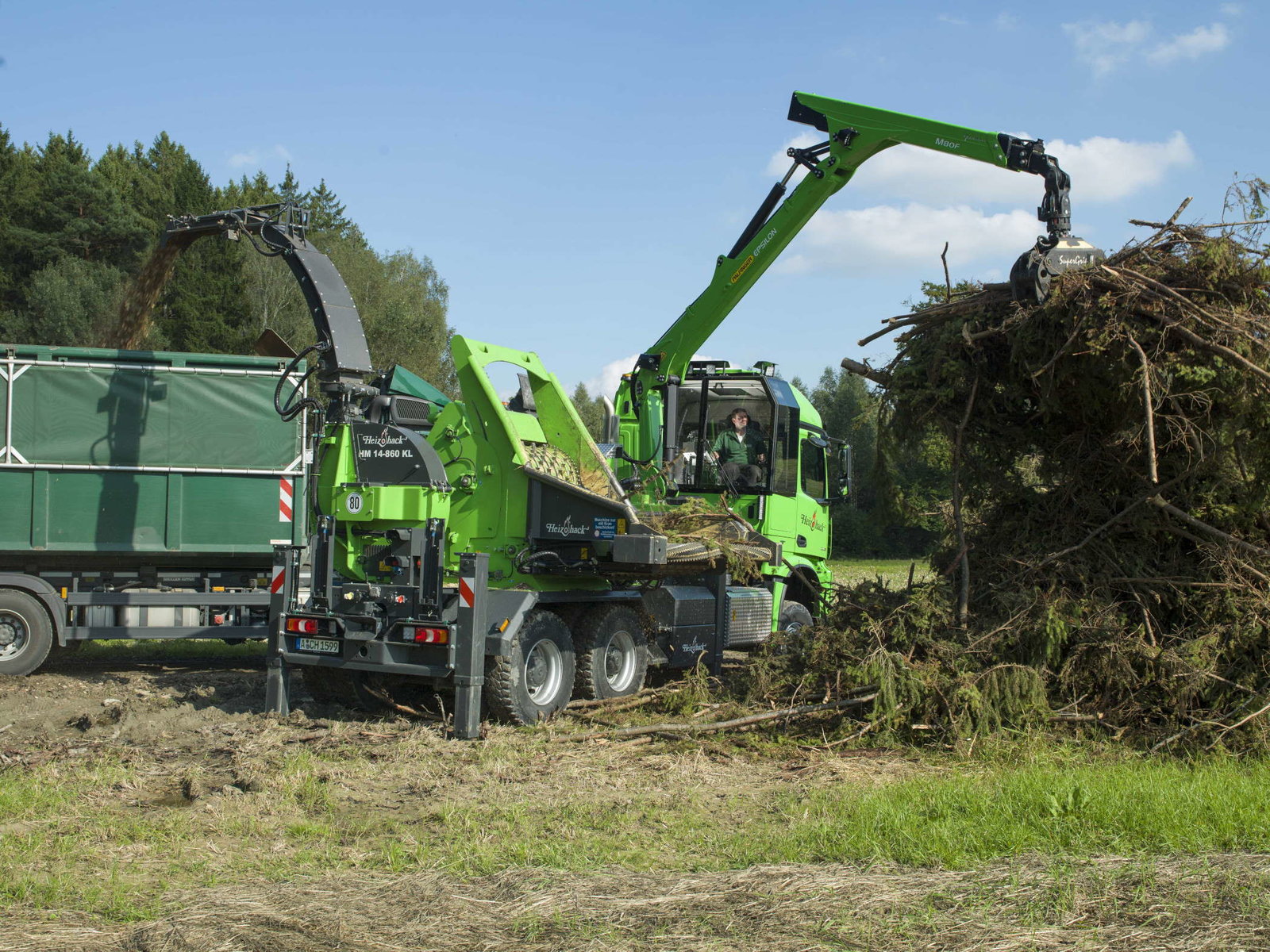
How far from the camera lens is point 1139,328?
26.3 feet

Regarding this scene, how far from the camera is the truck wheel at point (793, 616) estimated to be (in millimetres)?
12047

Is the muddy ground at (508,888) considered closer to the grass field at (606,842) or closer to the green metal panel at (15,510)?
the grass field at (606,842)

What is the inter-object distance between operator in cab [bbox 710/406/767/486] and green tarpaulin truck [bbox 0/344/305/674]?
4471 mm

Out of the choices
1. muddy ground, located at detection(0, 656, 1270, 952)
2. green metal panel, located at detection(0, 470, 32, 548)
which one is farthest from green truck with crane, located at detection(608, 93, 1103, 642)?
green metal panel, located at detection(0, 470, 32, 548)

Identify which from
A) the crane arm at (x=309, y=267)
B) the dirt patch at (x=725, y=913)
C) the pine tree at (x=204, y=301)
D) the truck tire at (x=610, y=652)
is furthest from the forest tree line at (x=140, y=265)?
Answer: the dirt patch at (x=725, y=913)

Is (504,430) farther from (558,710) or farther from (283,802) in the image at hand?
(283,802)

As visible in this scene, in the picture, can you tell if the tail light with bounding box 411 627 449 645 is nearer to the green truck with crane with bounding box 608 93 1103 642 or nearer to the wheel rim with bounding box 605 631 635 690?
the wheel rim with bounding box 605 631 635 690

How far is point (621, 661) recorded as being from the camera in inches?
383

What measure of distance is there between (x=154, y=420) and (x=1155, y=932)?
10124 mm

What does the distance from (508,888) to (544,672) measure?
421 centimetres

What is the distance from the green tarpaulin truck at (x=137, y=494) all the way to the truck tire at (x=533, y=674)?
3782 millimetres

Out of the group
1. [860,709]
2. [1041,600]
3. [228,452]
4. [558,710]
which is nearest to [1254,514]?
[1041,600]

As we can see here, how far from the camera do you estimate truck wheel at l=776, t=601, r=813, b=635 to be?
12.0 m

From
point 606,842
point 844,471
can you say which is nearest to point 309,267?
point 844,471
